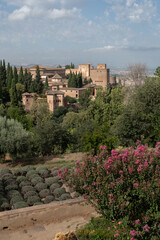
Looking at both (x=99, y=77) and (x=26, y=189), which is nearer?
(x=26, y=189)

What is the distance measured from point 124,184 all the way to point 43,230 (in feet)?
9.12

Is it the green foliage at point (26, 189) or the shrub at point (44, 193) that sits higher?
the green foliage at point (26, 189)

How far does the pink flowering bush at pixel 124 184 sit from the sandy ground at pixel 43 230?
1689mm

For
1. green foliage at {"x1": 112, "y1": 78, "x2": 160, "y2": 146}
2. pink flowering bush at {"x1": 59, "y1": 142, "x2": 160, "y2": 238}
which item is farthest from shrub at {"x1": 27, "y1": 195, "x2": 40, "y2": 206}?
green foliage at {"x1": 112, "y1": 78, "x2": 160, "y2": 146}

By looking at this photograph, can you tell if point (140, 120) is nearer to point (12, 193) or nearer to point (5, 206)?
point (12, 193)

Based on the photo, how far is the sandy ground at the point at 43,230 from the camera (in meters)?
6.11

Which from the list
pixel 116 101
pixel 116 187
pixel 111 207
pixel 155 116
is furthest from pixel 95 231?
pixel 116 101

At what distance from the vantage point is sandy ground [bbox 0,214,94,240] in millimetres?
6109

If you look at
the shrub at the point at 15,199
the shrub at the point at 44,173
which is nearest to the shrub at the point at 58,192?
the shrub at the point at 15,199

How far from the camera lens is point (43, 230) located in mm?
6426

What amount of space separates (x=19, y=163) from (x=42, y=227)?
27.4 feet

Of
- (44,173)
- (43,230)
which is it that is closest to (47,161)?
(44,173)

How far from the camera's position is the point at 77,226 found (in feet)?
21.2

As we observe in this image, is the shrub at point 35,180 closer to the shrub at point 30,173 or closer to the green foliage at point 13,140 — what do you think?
the shrub at point 30,173
